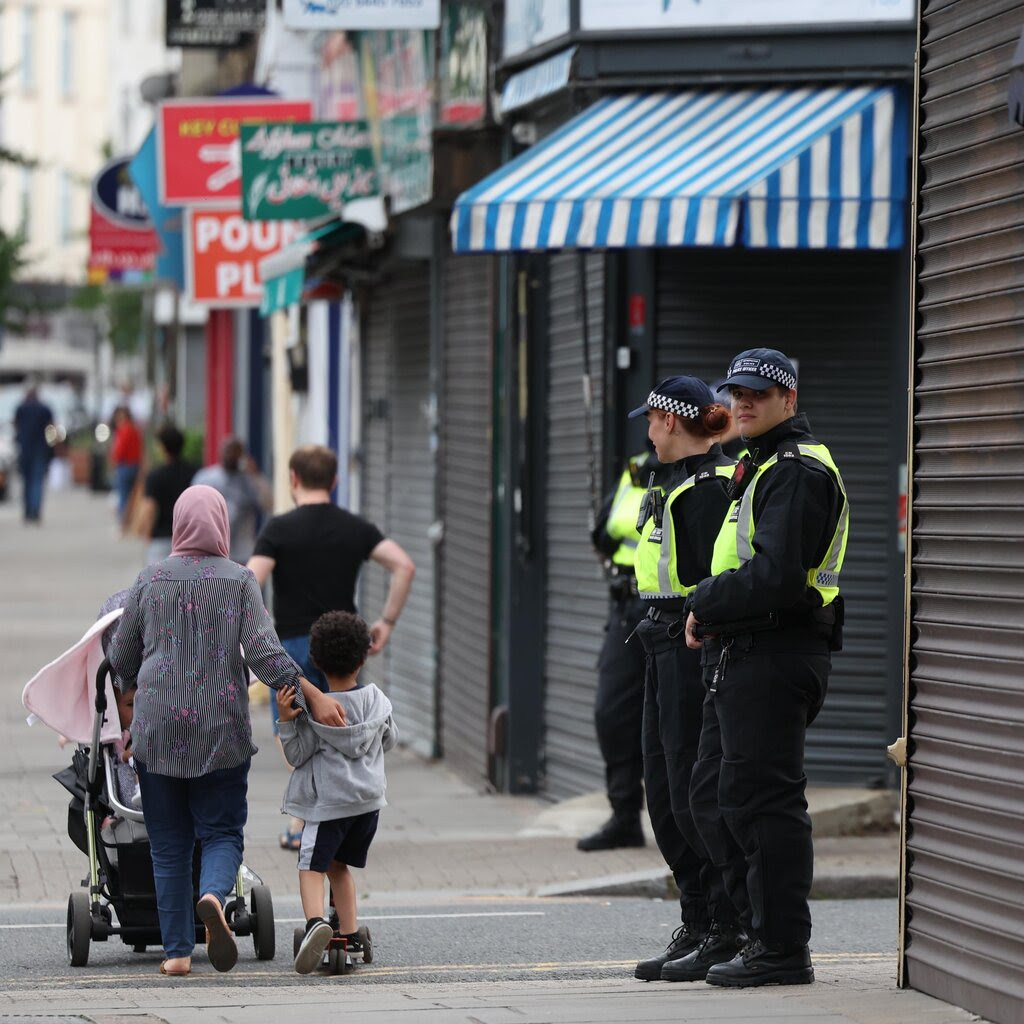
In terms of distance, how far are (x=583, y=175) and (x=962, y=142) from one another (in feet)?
15.4

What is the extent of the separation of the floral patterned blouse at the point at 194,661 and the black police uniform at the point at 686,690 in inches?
Result: 49.4

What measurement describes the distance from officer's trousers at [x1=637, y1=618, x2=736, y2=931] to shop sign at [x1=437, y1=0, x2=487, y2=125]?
6.84 metres

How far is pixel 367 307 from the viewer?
18156 millimetres

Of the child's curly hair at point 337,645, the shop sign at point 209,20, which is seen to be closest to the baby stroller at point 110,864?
the child's curly hair at point 337,645

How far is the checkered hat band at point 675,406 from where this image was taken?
745 cm

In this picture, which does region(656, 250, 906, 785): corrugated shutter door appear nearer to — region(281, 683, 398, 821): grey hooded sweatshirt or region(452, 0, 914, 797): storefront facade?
region(452, 0, 914, 797): storefront facade

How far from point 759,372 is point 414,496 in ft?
31.3

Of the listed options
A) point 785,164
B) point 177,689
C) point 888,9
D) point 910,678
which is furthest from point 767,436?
point 888,9

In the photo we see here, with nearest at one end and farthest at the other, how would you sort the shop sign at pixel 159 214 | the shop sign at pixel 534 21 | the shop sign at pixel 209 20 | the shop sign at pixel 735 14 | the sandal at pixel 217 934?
the sandal at pixel 217 934, the shop sign at pixel 735 14, the shop sign at pixel 534 21, the shop sign at pixel 159 214, the shop sign at pixel 209 20

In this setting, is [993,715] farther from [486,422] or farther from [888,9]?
[486,422]

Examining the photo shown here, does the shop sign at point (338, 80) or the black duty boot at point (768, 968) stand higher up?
the shop sign at point (338, 80)

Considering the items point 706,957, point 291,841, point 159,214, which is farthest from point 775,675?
point 159,214

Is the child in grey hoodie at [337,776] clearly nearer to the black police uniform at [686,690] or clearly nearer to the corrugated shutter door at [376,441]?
the black police uniform at [686,690]

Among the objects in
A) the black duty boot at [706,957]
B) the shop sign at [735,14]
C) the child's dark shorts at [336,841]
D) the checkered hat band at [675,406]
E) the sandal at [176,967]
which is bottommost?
the sandal at [176,967]
